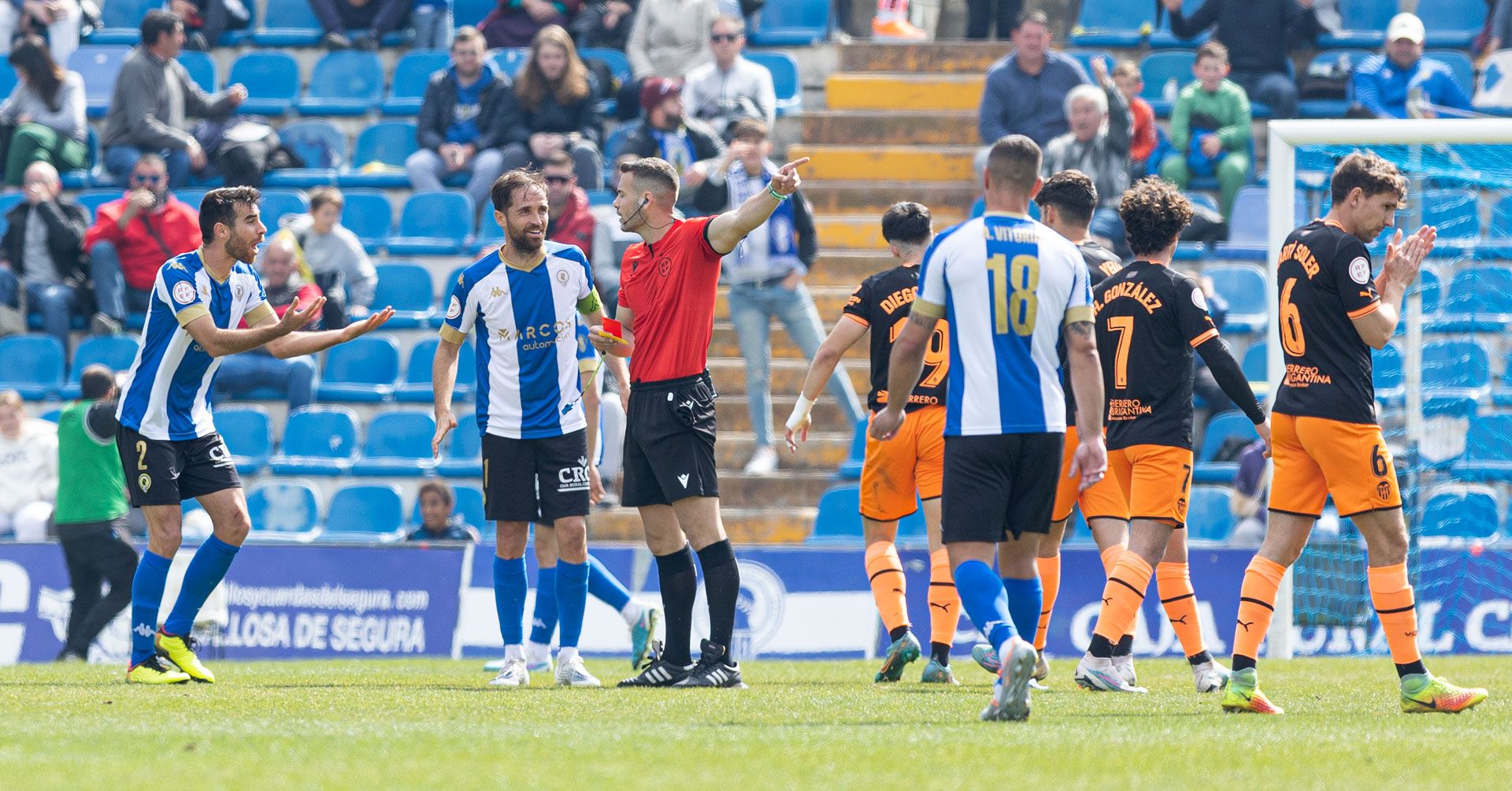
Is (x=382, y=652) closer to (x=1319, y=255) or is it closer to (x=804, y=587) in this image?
(x=804, y=587)

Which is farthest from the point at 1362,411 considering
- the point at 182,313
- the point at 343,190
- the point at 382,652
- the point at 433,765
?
the point at 343,190

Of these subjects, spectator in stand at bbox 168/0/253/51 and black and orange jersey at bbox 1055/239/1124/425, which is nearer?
black and orange jersey at bbox 1055/239/1124/425

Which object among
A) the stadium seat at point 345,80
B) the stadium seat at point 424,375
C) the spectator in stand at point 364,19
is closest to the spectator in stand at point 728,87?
the stadium seat at point 424,375

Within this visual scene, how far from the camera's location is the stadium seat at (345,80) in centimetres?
1884

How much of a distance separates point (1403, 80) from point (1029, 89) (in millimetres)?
3260

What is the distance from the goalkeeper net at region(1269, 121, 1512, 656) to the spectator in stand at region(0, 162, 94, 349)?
10.7 meters

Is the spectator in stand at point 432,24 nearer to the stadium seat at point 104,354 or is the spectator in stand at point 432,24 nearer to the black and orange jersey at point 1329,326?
the stadium seat at point 104,354

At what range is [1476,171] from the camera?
42.1 ft

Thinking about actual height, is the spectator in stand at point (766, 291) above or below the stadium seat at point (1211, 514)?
above

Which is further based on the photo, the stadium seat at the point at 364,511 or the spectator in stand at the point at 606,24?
the spectator in stand at the point at 606,24

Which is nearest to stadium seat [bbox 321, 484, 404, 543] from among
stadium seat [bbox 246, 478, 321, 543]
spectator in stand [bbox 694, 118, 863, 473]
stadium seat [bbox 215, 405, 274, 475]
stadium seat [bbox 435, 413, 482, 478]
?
stadium seat [bbox 246, 478, 321, 543]

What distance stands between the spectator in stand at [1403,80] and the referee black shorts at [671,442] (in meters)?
9.58

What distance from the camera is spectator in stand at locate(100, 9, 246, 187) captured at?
56.5 ft

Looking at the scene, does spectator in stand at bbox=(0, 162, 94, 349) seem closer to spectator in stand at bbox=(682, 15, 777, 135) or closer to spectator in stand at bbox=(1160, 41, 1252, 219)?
spectator in stand at bbox=(682, 15, 777, 135)
